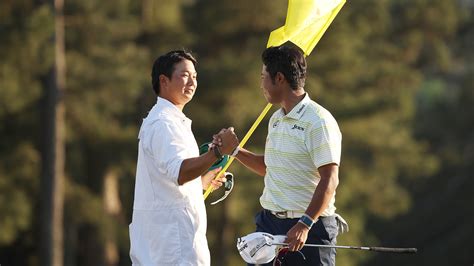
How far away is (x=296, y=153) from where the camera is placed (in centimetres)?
615

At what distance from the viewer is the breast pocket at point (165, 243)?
19.7 ft

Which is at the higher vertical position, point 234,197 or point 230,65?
point 230,65

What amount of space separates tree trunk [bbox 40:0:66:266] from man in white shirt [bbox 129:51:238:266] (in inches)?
701

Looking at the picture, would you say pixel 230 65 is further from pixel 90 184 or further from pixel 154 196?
pixel 154 196

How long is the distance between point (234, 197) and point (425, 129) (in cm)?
1315

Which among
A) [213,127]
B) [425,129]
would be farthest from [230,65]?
[425,129]

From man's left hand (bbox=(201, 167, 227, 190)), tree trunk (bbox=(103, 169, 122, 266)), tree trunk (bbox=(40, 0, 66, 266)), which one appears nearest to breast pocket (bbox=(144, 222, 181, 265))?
man's left hand (bbox=(201, 167, 227, 190))

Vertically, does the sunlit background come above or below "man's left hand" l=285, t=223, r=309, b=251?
below

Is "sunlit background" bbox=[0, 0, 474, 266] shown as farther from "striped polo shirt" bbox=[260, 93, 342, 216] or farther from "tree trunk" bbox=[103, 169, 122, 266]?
"striped polo shirt" bbox=[260, 93, 342, 216]

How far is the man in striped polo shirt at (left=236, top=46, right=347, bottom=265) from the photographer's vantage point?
6078mm

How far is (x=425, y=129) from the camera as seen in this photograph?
3984cm

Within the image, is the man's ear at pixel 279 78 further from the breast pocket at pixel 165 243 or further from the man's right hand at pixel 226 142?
the breast pocket at pixel 165 243

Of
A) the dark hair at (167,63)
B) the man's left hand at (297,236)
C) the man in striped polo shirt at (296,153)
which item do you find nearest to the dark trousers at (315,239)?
the man in striped polo shirt at (296,153)

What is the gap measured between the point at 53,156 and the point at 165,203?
59.8 ft
